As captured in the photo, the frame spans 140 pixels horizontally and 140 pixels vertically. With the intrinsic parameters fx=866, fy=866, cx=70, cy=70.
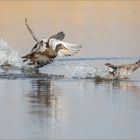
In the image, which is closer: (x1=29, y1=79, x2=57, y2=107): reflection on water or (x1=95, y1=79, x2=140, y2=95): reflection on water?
(x1=29, y1=79, x2=57, y2=107): reflection on water

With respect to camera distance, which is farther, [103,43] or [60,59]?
[103,43]

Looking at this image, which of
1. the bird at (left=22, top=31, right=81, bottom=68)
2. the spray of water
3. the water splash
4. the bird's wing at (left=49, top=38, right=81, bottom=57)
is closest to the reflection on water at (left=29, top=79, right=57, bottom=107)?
the spray of water

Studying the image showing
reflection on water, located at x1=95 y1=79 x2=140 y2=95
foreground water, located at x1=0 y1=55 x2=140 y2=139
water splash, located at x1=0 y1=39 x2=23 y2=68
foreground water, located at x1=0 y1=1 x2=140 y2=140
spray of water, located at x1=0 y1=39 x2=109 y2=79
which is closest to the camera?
foreground water, located at x1=0 y1=55 x2=140 y2=139

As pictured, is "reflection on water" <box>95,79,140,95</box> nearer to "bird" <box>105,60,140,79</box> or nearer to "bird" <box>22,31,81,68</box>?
"bird" <box>105,60,140,79</box>

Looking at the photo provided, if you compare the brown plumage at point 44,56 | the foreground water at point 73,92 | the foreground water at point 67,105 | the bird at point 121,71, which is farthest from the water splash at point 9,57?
the bird at point 121,71

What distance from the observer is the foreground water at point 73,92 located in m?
11.4

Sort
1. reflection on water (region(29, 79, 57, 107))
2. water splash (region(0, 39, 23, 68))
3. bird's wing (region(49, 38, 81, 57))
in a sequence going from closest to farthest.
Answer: reflection on water (region(29, 79, 57, 107))
bird's wing (region(49, 38, 81, 57))
water splash (region(0, 39, 23, 68))

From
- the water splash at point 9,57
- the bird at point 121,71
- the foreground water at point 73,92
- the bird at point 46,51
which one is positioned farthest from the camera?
the water splash at point 9,57

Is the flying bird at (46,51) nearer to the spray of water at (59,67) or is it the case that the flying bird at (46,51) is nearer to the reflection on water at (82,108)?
the spray of water at (59,67)

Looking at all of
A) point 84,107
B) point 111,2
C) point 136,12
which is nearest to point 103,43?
point 84,107

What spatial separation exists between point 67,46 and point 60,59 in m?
1.52

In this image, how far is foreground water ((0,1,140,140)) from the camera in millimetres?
11367

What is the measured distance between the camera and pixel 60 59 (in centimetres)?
2034

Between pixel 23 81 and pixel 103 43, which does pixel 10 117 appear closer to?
pixel 23 81
